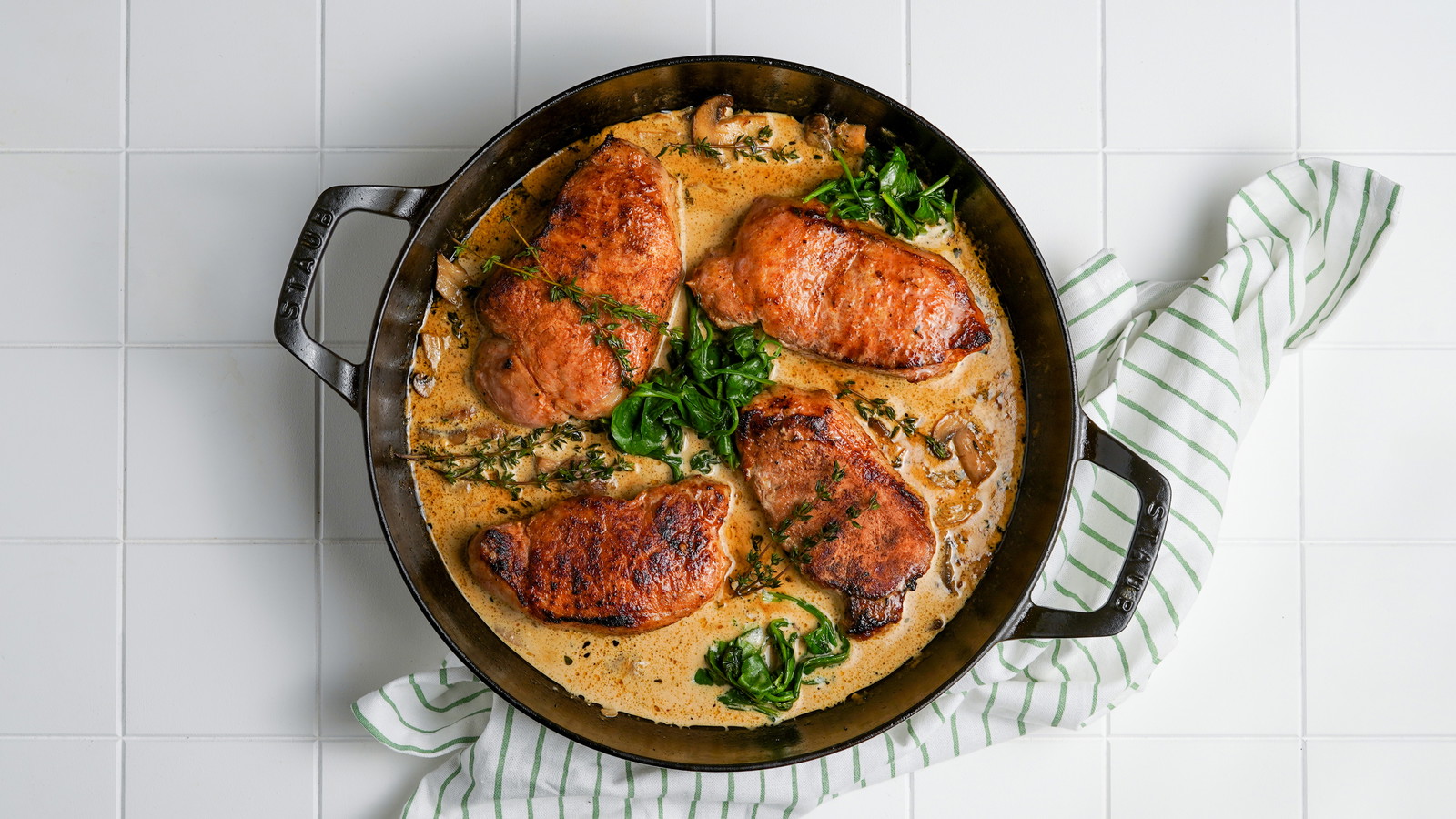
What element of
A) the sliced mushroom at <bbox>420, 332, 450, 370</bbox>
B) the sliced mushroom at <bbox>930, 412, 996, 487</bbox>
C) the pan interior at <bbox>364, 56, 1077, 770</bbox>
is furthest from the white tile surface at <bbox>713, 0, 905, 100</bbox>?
the sliced mushroom at <bbox>420, 332, 450, 370</bbox>

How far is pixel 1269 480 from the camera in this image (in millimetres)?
2754

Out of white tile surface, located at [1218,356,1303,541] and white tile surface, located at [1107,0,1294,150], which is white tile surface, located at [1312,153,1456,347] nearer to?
white tile surface, located at [1218,356,1303,541]

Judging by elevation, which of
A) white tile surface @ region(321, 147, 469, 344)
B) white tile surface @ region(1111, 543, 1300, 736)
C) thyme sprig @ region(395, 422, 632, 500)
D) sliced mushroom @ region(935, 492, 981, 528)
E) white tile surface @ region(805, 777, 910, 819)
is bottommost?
white tile surface @ region(805, 777, 910, 819)

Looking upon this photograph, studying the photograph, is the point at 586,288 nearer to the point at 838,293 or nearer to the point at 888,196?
the point at 838,293

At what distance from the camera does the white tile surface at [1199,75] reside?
2.70 metres

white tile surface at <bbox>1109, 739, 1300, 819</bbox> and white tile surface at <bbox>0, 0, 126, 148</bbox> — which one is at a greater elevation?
white tile surface at <bbox>0, 0, 126, 148</bbox>

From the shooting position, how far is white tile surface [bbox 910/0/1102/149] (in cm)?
266

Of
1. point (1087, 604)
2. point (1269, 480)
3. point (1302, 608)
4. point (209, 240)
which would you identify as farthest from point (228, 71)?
point (1302, 608)

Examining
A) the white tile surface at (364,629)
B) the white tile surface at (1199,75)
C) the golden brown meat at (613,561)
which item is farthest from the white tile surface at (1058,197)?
the white tile surface at (364,629)

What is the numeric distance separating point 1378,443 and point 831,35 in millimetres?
2079

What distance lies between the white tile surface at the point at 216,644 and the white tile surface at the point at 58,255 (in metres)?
0.72

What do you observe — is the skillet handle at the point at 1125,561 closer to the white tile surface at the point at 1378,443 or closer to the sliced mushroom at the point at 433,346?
the white tile surface at the point at 1378,443

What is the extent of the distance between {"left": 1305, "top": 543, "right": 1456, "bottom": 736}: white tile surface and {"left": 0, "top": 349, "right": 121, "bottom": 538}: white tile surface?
3.67m

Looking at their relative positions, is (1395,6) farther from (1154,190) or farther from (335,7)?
(335,7)
